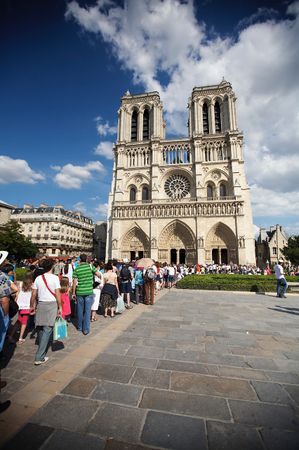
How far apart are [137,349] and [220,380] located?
1660mm

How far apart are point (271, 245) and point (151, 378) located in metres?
50.5

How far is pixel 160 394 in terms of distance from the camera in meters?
2.79

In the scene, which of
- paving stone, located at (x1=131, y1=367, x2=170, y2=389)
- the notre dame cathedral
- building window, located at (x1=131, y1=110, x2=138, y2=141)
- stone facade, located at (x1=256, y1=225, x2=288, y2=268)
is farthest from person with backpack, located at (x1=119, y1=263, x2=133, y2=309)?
stone facade, located at (x1=256, y1=225, x2=288, y2=268)

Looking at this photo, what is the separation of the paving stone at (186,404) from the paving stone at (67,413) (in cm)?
62

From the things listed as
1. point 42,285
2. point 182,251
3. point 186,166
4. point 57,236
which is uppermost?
point 186,166

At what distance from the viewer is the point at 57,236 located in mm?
43781

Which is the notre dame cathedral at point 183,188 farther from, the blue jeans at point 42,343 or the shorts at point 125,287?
the blue jeans at point 42,343

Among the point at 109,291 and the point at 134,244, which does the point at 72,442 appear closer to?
the point at 109,291

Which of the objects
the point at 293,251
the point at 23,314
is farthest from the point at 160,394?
the point at 293,251

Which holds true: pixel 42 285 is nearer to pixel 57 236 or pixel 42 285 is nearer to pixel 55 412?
pixel 55 412

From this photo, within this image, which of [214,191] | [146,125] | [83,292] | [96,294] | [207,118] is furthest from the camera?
[146,125]

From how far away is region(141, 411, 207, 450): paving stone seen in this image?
1995 mm

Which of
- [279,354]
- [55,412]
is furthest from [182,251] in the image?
[55,412]

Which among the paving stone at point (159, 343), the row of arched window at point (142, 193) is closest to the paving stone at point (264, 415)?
the paving stone at point (159, 343)
